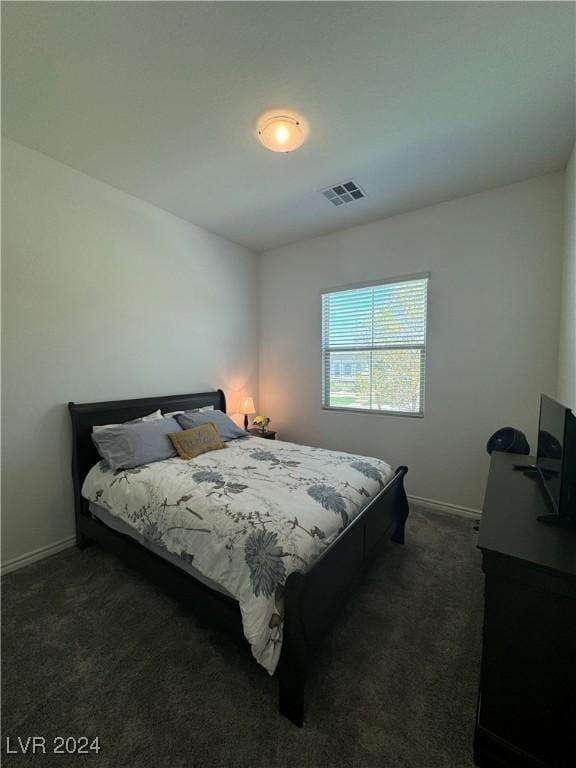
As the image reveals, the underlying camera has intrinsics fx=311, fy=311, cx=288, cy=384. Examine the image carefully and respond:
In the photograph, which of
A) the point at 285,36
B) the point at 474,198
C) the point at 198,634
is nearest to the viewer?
the point at 285,36

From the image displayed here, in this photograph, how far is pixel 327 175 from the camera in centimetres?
254

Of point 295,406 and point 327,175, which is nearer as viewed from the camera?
point 327,175

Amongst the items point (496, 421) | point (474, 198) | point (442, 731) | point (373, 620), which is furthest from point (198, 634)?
point (474, 198)

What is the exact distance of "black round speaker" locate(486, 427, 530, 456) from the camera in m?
2.39

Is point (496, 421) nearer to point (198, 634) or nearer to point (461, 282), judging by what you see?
point (461, 282)

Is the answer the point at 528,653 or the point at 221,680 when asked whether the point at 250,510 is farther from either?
the point at 528,653

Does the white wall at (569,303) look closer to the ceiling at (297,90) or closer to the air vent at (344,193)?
the ceiling at (297,90)

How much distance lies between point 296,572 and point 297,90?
244 centimetres

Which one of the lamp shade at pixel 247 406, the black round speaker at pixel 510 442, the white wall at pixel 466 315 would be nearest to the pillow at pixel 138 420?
the lamp shade at pixel 247 406

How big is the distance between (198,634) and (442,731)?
1.17 meters

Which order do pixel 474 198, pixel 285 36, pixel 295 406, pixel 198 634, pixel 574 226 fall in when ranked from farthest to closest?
pixel 295 406 → pixel 474 198 → pixel 574 226 → pixel 198 634 → pixel 285 36

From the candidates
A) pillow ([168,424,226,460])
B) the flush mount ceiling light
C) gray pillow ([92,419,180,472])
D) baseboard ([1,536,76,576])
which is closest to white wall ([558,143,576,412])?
the flush mount ceiling light

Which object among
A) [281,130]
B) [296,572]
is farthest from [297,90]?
[296,572]

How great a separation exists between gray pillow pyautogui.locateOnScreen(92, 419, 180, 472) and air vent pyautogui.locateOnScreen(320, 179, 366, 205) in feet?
8.41
